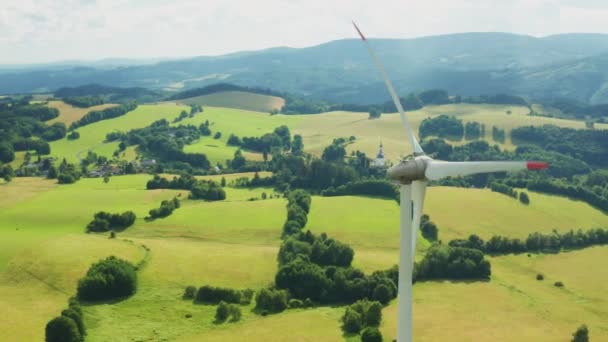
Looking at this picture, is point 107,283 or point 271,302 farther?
point 107,283

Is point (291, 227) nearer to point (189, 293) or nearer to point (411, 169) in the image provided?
point (189, 293)

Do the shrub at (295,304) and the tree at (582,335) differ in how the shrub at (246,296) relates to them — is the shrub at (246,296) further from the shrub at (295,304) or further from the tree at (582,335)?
the tree at (582,335)

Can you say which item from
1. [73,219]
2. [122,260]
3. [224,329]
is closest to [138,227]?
[73,219]

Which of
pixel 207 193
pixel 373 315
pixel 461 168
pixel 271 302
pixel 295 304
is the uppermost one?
pixel 461 168

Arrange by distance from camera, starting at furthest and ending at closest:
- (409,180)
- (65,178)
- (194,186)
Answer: (65,178) < (194,186) < (409,180)

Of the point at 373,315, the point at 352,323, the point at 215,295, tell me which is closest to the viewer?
the point at 352,323

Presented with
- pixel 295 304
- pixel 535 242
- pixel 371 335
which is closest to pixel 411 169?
pixel 371 335

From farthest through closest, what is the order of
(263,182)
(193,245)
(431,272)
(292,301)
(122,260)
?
(263,182), (193,245), (431,272), (122,260), (292,301)

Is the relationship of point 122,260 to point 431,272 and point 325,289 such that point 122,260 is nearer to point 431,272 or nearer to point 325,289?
point 325,289

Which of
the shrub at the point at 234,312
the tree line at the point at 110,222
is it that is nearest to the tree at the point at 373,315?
the shrub at the point at 234,312
